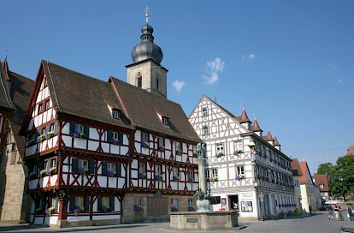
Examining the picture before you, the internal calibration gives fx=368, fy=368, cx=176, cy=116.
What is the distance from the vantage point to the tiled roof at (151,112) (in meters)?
35.1

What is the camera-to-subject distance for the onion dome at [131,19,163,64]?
2355 inches

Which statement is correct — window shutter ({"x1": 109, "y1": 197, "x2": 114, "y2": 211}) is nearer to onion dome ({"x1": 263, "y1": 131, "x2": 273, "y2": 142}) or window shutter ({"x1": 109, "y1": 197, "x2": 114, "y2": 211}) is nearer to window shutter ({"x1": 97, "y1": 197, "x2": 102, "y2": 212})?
window shutter ({"x1": 97, "y1": 197, "x2": 102, "y2": 212})

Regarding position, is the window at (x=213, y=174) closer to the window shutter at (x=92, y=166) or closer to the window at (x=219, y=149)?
the window at (x=219, y=149)

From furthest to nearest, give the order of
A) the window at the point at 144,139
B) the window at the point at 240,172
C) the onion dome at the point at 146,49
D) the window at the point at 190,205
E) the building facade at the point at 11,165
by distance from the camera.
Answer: the onion dome at the point at 146,49
the window at the point at 190,205
the window at the point at 240,172
the window at the point at 144,139
the building facade at the point at 11,165

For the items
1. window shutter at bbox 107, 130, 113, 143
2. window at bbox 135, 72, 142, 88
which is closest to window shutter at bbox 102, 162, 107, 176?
window shutter at bbox 107, 130, 113, 143

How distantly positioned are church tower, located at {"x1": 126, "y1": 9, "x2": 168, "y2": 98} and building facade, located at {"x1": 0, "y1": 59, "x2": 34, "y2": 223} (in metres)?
25.9

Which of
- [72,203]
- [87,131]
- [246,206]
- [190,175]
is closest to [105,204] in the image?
[72,203]

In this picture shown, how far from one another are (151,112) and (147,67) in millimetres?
22470

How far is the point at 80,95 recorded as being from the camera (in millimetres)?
31203

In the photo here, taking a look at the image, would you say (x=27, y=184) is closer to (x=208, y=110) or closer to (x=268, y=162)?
(x=208, y=110)

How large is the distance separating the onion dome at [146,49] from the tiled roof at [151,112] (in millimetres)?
17393

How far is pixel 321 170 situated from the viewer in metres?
101

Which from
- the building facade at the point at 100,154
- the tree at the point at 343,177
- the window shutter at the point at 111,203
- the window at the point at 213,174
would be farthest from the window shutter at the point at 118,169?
the tree at the point at 343,177

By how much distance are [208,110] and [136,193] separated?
14717mm
